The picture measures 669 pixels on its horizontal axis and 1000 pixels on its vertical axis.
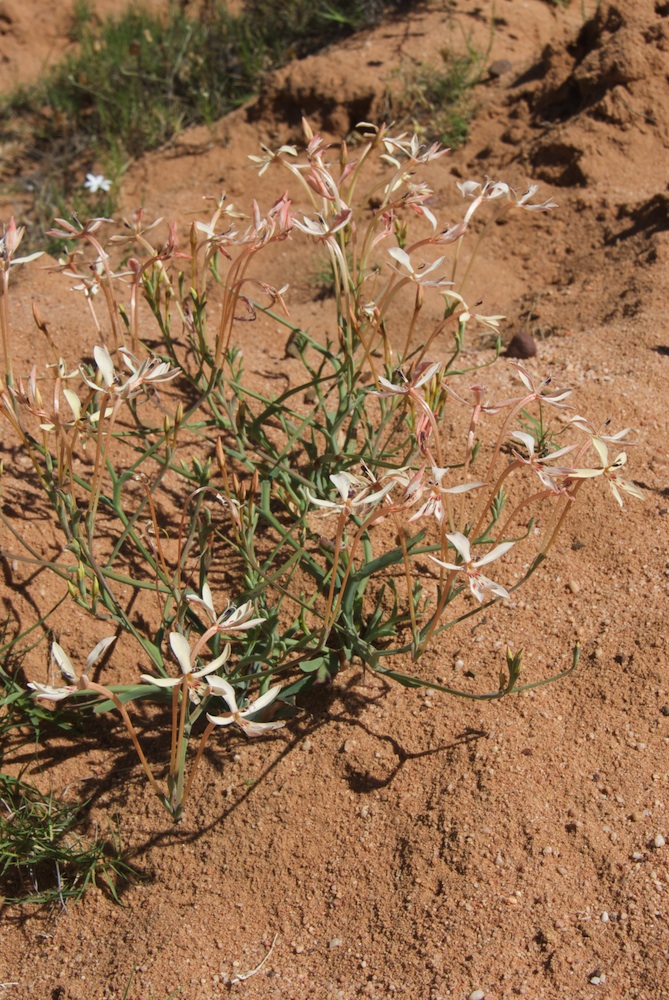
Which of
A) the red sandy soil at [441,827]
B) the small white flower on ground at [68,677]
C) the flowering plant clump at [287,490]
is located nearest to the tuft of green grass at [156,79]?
the flowering plant clump at [287,490]

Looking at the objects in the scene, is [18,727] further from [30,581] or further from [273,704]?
[273,704]

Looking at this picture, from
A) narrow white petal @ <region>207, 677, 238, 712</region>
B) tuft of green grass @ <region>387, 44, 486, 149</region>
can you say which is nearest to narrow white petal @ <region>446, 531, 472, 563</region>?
narrow white petal @ <region>207, 677, 238, 712</region>

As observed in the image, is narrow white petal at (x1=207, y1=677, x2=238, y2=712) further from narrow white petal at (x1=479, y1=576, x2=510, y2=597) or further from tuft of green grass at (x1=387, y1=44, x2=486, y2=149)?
tuft of green grass at (x1=387, y1=44, x2=486, y2=149)

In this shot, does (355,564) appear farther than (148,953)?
Yes

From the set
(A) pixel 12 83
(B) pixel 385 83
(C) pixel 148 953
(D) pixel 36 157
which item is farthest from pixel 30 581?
(A) pixel 12 83

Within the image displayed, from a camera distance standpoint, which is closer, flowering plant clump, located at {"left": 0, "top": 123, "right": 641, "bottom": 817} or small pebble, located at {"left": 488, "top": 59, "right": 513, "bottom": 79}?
flowering plant clump, located at {"left": 0, "top": 123, "right": 641, "bottom": 817}

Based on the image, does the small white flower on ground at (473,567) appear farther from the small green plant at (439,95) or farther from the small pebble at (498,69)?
the small pebble at (498,69)
